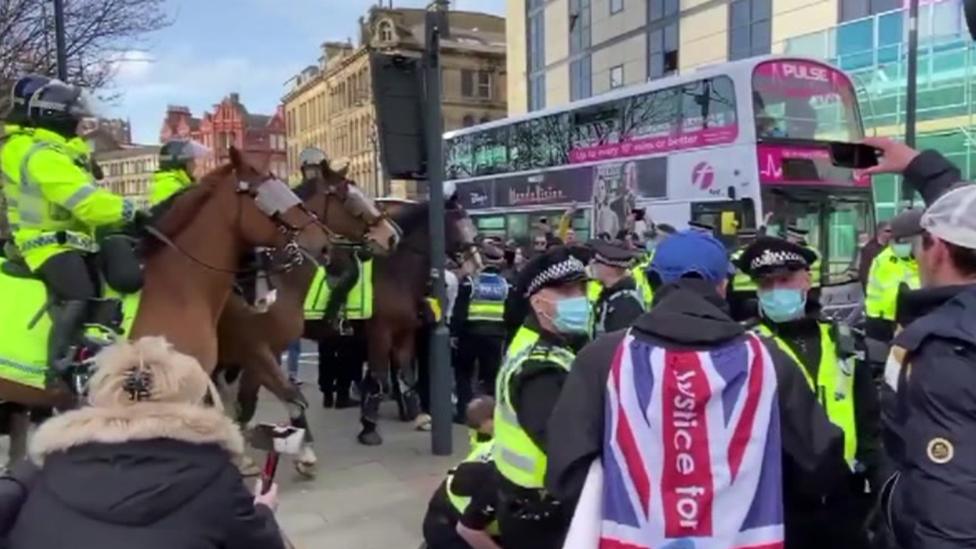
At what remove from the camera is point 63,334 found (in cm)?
498

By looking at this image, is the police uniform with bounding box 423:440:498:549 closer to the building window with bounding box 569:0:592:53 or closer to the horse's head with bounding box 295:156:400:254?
the horse's head with bounding box 295:156:400:254

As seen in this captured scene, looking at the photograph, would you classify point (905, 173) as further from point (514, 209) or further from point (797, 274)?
point (514, 209)

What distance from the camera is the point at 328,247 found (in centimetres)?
648

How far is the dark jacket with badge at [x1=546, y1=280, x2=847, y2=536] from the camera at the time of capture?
8.30 ft

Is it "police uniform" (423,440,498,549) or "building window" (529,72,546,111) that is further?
"building window" (529,72,546,111)

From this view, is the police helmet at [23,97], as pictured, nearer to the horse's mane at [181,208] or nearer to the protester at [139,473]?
the horse's mane at [181,208]

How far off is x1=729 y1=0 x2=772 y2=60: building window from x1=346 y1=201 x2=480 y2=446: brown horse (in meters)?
23.0

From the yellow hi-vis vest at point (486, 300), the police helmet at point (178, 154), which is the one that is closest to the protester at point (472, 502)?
the yellow hi-vis vest at point (486, 300)

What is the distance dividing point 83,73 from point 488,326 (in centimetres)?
855

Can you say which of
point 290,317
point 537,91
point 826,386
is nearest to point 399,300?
point 290,317

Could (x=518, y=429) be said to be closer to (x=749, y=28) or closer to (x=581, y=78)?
(x=749, y=28)

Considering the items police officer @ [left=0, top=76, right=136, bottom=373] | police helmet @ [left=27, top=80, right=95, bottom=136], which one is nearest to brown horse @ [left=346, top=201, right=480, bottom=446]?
police officer @ [left=0, top=76, right=136, bottom=373]

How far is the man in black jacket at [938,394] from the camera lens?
6.80 feet

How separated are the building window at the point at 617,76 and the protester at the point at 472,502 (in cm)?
3452
